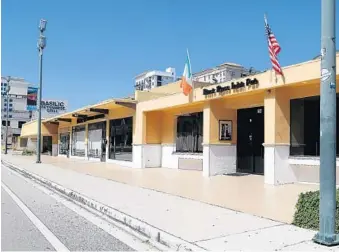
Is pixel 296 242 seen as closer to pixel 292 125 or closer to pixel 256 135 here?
pixel 292 125

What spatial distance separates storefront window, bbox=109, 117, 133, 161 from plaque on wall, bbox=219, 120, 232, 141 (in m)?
8.96

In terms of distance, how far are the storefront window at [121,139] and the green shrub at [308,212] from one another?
18.6 m

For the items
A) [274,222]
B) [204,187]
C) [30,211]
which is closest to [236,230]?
[274,222]

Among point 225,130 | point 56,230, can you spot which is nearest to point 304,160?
point 225,130

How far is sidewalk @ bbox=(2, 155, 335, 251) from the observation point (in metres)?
6.04

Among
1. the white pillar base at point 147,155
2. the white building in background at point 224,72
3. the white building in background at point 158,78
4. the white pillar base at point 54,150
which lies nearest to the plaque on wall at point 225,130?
the white pillar base at point 147,155

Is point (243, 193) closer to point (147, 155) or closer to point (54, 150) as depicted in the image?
point (147, 155)

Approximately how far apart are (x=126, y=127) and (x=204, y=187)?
13701 millimetres

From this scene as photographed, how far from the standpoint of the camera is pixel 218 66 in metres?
36.2

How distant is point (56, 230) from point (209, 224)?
2.80 meters

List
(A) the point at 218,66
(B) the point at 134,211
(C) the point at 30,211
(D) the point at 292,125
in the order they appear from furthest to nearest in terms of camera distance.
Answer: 1. (A) the point at 218,66
2. (D) the point at 292,125
3. (C) the point at 30,211
4. (B) the point at 134,211

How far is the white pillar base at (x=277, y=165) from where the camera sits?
1370cm

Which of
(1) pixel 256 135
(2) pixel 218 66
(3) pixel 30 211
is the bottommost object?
(3) pixel 30 211

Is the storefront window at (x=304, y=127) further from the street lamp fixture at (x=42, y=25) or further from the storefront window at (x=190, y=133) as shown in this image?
the street lamp fixture at (x=42, y=25)
